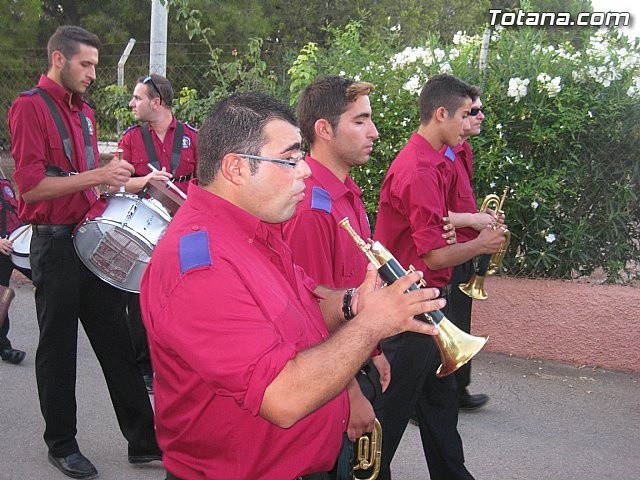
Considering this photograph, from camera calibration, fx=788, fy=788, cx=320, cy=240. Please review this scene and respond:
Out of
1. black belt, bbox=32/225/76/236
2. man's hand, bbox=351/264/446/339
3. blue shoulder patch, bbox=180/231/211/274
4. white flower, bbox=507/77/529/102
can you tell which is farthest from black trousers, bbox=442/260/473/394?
blue shoulder patch, bbox=180/231/211/274

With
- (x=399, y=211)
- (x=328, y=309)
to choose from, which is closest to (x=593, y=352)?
(x=399, y=211)

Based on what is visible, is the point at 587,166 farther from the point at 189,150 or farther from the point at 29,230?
the point at 29,230

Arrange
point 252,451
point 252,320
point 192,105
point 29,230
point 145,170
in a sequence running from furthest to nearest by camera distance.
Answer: point 192,105 < point 145,170 < point 29,230 < point 252,451 < point 252,320

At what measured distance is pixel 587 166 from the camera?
21.2ft

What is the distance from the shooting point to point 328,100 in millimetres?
3734

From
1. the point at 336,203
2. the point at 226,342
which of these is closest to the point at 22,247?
the point at 336,203

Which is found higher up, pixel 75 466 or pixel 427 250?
pixel 427 250

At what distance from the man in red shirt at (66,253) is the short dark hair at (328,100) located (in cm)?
113

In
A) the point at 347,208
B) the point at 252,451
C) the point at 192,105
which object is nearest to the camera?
the point at 252,451

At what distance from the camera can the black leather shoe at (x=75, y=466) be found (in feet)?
14.2

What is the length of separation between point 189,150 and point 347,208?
2748 mm

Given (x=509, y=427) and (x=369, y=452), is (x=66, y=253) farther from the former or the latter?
(x=509, y=427)

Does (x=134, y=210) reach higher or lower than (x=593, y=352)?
higher

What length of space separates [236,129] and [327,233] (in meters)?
0.97
